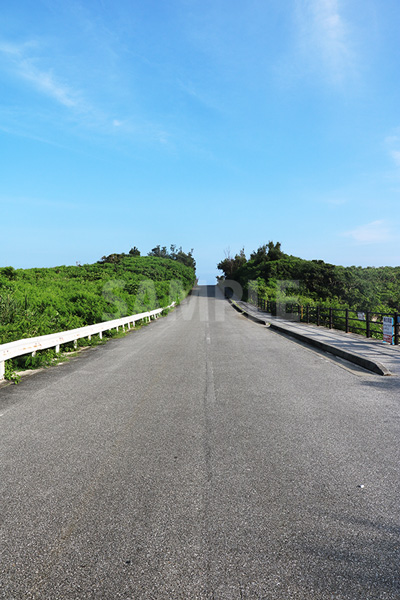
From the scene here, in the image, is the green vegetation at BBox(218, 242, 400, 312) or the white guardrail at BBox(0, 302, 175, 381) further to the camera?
the green vegetation at BBox(218, 242, 400, 312)

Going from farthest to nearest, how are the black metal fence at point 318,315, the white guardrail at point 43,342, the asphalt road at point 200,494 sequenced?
the black metal fence at point 318,315 → the white guardrail at point 43,342 → the asphalt road at point 200,494

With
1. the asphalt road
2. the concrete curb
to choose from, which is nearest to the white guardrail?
the asphalt road

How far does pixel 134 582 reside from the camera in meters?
2.47

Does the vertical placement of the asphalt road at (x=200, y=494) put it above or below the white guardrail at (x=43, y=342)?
below

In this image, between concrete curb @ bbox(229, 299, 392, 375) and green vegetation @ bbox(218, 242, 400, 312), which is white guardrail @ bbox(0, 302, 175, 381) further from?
green vegetation @ bbox(218, 242, 400, 312)

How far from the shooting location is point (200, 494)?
3.57 meters

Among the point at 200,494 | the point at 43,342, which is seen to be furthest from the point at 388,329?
the point at 200,494

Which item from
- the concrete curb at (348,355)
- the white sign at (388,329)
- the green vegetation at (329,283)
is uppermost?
the green vegetation at (329,283)

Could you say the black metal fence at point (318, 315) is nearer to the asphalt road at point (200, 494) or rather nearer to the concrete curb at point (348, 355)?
the concrete curb at point (348, 355)

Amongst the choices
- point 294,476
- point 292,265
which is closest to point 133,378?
point 294,476

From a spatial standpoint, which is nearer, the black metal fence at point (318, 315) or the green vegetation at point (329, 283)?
the black metal fence at point (318, 315)

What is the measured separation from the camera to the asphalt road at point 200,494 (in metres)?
2.52

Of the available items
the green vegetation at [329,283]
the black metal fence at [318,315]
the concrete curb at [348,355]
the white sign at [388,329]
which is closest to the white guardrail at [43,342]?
the concrete curb at [348,355]

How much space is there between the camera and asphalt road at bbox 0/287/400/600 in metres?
2.52
